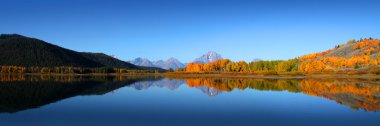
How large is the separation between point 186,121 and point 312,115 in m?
11.3

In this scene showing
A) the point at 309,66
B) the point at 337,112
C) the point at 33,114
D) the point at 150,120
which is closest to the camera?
the point at 150,120

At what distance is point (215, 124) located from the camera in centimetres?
2294

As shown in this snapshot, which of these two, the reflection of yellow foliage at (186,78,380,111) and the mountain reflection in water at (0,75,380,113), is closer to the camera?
the mountain reflection in water at (0,75,380,113)

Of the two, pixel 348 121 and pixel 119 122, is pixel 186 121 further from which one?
pixel 348 121

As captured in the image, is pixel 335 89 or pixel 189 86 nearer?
pixel 335 89

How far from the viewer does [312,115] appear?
28094 millimetres

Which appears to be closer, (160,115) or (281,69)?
(160,115)

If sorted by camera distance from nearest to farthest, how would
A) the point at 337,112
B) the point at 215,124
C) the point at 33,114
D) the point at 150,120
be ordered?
the point at 215,124, the point at 150,120, the point at 33,114, the point at 337,112

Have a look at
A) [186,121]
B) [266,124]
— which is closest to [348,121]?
[266,124]

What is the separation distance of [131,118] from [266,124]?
33.1ft

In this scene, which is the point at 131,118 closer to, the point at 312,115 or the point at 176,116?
the point at 176,116

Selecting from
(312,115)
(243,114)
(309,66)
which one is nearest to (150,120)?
(243,114)

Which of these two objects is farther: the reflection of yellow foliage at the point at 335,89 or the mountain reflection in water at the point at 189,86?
the reflection of yellow foliage at the point at 335,89

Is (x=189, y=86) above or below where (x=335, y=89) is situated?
above
